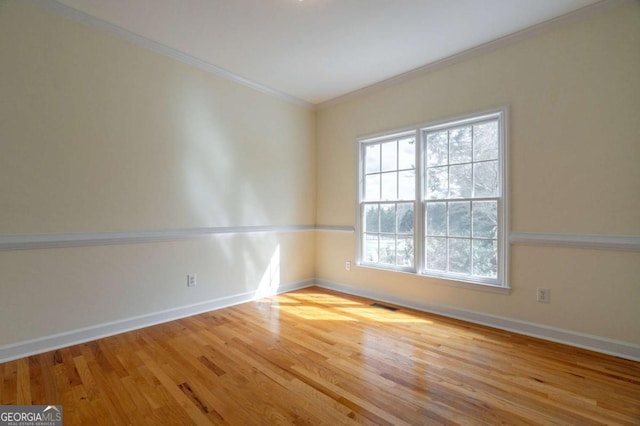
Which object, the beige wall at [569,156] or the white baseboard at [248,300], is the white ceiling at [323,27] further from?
the white baseboard at [248,300]

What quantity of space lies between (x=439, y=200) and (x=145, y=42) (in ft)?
10.9

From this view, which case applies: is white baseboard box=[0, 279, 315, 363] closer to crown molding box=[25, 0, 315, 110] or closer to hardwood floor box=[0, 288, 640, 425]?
hardwood floor box=[0, 288, 640, 425]

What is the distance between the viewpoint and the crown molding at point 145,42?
236 centimetres

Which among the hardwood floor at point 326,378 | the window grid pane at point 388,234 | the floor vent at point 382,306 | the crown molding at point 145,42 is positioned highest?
the crown molding at point 145,42

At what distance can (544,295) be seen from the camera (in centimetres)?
259

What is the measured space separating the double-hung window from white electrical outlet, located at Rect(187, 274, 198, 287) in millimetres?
2029

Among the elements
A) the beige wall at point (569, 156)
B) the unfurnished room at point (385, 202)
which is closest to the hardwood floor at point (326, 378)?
the unfurnished room at point (385, 202)

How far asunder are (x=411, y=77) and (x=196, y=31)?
2.29m

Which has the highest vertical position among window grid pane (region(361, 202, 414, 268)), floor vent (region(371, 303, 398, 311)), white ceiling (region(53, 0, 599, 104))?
white ceiling (region(53, 0, 599, 104))

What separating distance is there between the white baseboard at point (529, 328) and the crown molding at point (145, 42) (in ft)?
9.92

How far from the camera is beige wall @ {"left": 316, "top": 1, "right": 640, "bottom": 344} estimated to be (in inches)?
88.7

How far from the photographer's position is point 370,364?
2148 millimetres

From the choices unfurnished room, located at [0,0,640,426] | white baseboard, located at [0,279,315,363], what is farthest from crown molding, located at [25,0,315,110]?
white baseboard, located at [0,279,315,363]

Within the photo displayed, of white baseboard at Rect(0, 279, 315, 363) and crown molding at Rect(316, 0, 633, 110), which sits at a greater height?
crown molding at Rect(316, 0, 633, 110)
